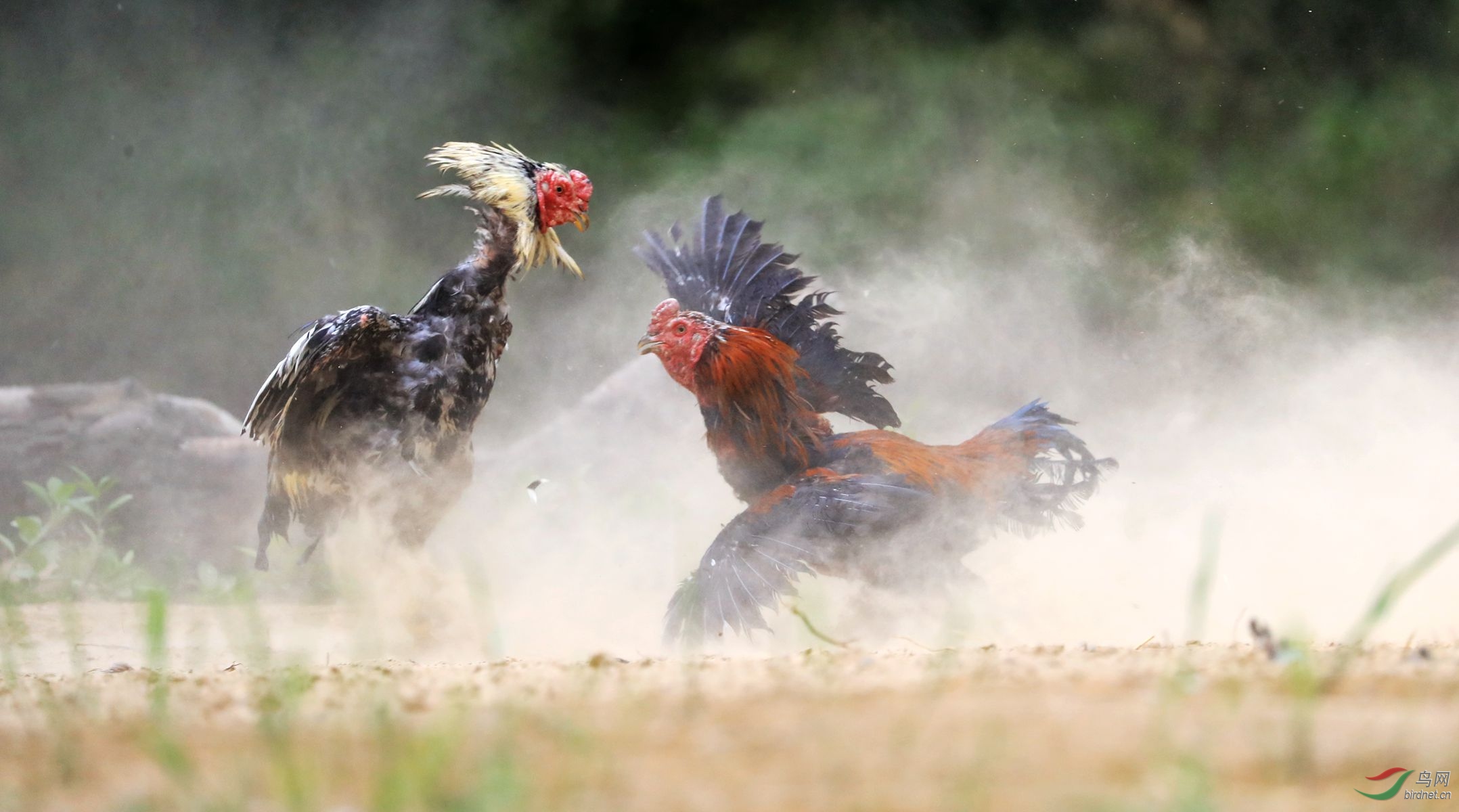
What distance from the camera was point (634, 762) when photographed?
1519mm

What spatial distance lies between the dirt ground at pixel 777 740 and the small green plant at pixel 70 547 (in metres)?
3.87

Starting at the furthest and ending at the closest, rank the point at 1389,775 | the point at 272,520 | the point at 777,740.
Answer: the point at 272,520, the point at 777,740, the point at 1389,775

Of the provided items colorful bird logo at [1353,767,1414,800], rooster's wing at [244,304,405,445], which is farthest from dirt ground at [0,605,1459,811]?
rooster's wing at [244,304,405,445]

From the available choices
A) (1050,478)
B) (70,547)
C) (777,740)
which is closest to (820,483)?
(1050,478)

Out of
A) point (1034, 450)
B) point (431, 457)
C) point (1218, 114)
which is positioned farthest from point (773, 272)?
point (1218, 114)

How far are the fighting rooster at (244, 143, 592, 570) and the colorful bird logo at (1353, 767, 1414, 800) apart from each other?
333 cm

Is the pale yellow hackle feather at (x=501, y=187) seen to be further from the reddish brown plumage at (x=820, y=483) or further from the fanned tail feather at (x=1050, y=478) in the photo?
the fanned tail feather at (x=1050, y=478)

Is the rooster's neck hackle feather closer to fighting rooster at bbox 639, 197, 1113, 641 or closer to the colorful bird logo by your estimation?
fighting rooster at bbox 639, 197, 1113, 641

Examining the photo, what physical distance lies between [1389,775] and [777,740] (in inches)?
30.8

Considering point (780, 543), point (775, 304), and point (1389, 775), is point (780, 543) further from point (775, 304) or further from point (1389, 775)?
point (1389, 775)

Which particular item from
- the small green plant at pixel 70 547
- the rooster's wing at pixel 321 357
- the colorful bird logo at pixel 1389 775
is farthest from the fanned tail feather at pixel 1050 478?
the small green plant at pixel 70 547

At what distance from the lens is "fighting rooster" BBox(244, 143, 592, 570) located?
4098 millimetres

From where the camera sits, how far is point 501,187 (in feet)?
14.2

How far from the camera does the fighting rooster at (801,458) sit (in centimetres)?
385
